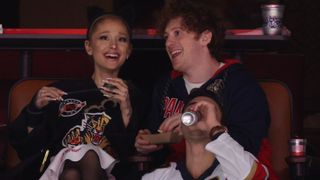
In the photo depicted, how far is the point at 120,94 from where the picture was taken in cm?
323

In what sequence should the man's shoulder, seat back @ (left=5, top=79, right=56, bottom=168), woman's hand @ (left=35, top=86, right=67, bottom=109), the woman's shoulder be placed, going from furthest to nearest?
seat back @ (left=5, top=79, right=56, bottom=168)
the woman's shoulder
woman's hand @ (left=35, top=86, right=67, bottom=109)
the man's shoulder

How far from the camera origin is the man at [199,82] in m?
3.09

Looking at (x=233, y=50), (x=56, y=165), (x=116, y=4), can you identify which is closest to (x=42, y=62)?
(x=233, y=50)

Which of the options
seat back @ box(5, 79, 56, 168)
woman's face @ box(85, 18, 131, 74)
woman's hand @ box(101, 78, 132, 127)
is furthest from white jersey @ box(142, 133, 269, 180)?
seat back @ box(5, 79, 56, 168)

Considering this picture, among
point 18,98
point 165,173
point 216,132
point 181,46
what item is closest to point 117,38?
point 181,46

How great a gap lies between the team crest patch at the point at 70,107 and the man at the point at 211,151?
633mm

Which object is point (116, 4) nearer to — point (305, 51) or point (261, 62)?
point (305, 51)

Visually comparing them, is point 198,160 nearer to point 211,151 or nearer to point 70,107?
point 211,151

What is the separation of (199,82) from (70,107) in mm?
560

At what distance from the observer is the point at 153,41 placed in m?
3.82

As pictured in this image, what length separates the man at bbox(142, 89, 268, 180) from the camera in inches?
104

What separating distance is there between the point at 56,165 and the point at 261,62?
2.62 meters

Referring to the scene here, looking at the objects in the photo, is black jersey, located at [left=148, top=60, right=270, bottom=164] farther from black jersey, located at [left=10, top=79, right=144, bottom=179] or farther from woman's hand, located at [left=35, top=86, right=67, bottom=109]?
woman's hand, located at [left=35, top=86, right=67, bottom=109]

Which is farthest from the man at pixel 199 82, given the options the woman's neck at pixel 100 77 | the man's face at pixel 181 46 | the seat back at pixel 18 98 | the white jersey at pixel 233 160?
the seat back at pixel 18 98
